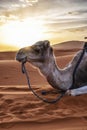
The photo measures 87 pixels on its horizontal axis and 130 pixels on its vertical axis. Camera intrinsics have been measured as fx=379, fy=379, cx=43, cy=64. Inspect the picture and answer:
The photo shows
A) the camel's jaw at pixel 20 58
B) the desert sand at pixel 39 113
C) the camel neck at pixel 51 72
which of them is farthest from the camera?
the camel neck at pixel 51 72

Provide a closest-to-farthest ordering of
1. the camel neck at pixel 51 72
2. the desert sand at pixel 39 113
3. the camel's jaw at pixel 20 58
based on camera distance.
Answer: the desert sand at pixel 39 113 < the camel's jaw at pixel 20 58 < the camel neck at pixel 51 72

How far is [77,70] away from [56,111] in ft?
2.72

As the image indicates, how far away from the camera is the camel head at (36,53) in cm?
590

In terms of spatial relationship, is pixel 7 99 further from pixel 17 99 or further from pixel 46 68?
pixel 46 68

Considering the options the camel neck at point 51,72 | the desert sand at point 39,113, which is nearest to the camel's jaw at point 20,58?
the camel neck at point 51,72

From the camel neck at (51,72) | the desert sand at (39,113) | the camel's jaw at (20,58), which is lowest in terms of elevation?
the desert sand at (39,113)

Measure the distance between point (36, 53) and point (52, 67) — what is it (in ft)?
1.28

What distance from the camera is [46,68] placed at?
612 cm

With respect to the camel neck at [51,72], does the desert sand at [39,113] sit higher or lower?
lower

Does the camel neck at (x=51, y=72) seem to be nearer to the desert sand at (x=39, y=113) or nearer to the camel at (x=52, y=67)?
the camel at (x=52, y=67)

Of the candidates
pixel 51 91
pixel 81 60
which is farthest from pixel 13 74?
pixel 81 60

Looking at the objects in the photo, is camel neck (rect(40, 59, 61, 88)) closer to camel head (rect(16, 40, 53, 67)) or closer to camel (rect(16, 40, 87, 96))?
camel (rect(16, 40, 87, 96))

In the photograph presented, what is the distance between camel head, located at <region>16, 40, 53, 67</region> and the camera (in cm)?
590

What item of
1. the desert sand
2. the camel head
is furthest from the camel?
the desert sand
